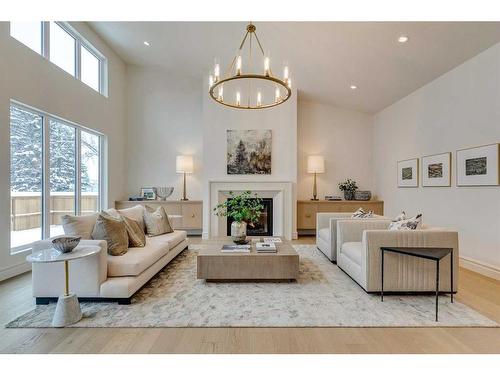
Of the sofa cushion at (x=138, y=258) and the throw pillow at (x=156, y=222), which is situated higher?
the throw pillow at (x=156, y=222)

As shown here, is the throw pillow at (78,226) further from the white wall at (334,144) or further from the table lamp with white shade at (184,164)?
the white wall at (334,144)

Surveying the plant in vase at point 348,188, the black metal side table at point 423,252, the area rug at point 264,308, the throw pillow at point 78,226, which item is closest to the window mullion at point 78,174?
the throw pillow at point 78,226

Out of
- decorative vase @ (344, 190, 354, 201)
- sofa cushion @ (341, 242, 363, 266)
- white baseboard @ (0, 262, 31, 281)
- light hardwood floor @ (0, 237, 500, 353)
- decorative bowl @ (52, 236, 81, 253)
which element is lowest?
light hardwood floor @ (0, 237, 500, 353)

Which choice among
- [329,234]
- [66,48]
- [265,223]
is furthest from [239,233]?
[66,48]

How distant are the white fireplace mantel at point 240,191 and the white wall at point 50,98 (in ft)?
7.22

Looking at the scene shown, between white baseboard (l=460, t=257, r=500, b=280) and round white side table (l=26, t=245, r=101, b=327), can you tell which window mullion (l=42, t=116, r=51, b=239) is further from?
white baseboard (l=460, t=257, r=500, b=280)

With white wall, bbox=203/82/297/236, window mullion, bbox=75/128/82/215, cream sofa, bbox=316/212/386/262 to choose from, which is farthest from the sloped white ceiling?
cream sofa, bbox=316/212/386/262

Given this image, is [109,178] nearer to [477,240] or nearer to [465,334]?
[465,334]

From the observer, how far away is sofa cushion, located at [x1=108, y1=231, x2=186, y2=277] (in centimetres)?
269

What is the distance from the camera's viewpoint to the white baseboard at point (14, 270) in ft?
10.8

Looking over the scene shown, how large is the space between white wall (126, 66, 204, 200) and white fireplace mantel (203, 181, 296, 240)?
0.79 metres

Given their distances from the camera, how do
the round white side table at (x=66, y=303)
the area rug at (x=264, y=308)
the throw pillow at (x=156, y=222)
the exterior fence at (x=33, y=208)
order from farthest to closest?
the throw pillow at (x=156, y=222), the exterior fence at (x=33, y=208), the area rug at (x=264, y=308), the round white side table at (x=66, y=303)
